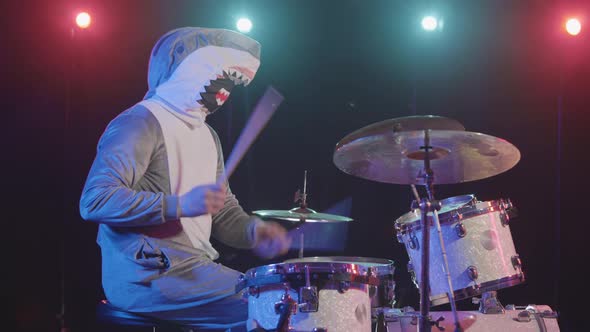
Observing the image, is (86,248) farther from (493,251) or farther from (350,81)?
(493,251)

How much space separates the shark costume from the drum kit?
244mm

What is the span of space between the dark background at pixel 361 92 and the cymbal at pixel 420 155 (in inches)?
60.1

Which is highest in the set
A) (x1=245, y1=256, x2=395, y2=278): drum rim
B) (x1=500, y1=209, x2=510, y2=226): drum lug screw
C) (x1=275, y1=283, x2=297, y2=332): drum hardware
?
(x1=500, y1=209, x2=510, y2=226): drum lug screw

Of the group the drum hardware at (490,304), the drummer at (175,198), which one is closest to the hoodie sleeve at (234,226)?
the drummer at (175,198)

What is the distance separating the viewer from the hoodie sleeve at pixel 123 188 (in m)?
2.53

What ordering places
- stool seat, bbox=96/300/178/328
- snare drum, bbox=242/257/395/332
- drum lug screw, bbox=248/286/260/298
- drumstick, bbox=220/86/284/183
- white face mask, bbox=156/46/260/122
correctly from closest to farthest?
snare drum, bbox=242/257/395/332
drum lug screw, bbox=248/286/260/298
stool seat, bbox=96/300/178/328
white face mask, bbox=156/46/260/122
drumstick, bbox=220/86/284/183

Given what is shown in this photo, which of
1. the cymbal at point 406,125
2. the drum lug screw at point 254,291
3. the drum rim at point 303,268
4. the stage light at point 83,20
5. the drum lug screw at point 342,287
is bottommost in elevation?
the drum lug screw at point 254,291

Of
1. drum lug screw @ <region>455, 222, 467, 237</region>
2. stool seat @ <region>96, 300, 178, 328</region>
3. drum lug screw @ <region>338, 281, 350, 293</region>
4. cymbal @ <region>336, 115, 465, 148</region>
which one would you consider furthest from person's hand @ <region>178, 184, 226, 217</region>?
drum lug screw @ <region>455, 222, 467, 237</region>

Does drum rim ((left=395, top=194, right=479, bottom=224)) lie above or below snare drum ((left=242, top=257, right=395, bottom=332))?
above

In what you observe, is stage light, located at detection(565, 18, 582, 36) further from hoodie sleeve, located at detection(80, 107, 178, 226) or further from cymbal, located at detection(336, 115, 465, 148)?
hoodie sleeve, located at detection(80, 107, 178, 226)

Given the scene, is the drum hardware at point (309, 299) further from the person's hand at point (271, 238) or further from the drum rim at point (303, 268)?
the person's hand at point (271, 238)

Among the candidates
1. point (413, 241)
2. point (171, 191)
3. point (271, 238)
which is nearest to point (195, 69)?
point (171, 191)

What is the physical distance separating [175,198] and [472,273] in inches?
66.8

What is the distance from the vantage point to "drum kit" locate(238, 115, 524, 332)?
2428 millimetres
